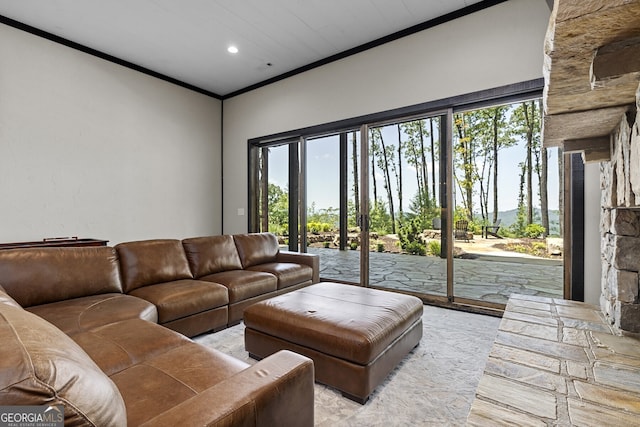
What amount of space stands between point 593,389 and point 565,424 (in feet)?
0.96

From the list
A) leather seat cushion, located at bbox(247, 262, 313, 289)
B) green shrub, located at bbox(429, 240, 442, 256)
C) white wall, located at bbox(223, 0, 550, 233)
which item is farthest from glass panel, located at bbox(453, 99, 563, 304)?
leather seat cushion, located at bbox(247, 262, 313, 289)

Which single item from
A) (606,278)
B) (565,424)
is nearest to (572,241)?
(606,278)

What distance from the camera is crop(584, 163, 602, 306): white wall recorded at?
2.64 metres

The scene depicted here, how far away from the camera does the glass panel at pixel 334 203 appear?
4473mm

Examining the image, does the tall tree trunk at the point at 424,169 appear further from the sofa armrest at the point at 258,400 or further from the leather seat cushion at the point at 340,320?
the sofa armrest at the point at 258,400

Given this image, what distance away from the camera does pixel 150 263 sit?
2.75m

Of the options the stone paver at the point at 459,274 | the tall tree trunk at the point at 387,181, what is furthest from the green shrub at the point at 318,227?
the tall tree trunk at the point at 387,181

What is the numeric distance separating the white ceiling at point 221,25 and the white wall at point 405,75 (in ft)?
0.79

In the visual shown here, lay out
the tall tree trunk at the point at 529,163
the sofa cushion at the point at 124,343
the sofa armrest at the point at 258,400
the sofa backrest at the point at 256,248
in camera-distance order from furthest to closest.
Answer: the tall tree trunk at the point at 529,163 < the sofa backrest at the point at 256,248 < the sofa cushion at the point at 124,343 < the sofa armrest at the point at 258,400

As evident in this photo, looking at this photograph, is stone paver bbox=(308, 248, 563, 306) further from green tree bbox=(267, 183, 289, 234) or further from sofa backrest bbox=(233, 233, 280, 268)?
sofa backrest bbox=(233, 233, 280, 268)

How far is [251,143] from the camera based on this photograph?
5348 mm

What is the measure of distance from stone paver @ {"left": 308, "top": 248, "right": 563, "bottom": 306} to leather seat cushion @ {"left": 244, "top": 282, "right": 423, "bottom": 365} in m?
1.67

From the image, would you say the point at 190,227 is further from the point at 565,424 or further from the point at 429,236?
the point at 565,424

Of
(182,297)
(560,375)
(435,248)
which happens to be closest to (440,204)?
(435,248)
